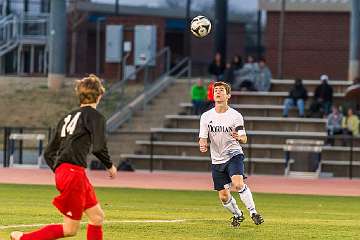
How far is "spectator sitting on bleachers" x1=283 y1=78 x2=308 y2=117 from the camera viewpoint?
37031 mm

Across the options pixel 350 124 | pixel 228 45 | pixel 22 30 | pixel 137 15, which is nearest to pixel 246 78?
pixel 350 124

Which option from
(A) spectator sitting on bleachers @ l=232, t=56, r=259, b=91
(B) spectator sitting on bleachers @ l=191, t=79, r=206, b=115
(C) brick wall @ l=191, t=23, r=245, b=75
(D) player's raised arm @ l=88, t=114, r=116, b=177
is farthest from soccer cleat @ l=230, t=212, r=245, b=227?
(C) brick wall @ l=191, t=23, r=245, b=75

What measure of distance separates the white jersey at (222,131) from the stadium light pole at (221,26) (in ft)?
90.8

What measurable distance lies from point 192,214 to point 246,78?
21.6 m

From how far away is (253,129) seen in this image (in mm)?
37719

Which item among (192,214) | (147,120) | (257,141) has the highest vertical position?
(192,214)

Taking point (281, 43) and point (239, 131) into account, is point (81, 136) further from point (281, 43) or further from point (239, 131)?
point (281, 43)

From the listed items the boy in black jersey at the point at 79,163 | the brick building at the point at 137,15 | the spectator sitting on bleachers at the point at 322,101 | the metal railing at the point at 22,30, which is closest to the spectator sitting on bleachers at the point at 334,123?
the spectator sitting on bleachers at the point at 322,101

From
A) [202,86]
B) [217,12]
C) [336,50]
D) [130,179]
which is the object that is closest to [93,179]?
[130,179]

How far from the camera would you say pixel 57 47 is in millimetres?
44750

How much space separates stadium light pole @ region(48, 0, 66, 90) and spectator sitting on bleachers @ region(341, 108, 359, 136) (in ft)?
45.0

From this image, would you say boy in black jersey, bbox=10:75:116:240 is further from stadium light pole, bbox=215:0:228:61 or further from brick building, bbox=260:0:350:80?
brick building, bbox=260:0:350:80

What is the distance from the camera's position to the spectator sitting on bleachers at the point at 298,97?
37.0 metres

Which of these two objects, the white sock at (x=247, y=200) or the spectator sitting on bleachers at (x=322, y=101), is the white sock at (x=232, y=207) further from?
the spectator sitting on bleachers at (x=322, y=101)
